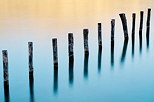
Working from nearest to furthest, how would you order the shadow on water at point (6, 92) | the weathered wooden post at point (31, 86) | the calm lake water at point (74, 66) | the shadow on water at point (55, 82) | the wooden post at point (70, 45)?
the shadow on water at point (6, 92) → the weathered wooden post at point (31, 86) → the calm lake water at point (74, 66) → the shadow on water at point (55, 82) → the wooden post at point (70, 45)

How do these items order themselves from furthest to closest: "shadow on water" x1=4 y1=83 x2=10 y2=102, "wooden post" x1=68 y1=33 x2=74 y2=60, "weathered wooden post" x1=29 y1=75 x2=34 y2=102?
"wooden post" x1=68 y1=33 x2=74 y2=60, "weathered wooden post" x1=29 y1=75 x2=34 y2=102, "shadow on water" x1=4 y1=83 x2=10 y2=102

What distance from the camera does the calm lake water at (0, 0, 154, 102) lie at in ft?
36.5

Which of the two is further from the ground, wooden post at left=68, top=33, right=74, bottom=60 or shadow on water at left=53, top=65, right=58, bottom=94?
wooden post at left=68, top=33, right=74, bottom=60

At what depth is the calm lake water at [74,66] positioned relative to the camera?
11125 millimetres

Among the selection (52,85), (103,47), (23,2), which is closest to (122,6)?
(23,2)

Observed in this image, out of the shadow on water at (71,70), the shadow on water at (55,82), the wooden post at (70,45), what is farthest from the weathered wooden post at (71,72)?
the shadow on water at (55,82)

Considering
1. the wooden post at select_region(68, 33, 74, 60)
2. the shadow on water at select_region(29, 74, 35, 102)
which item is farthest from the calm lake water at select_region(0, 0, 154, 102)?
the wooden post at select_region(68, 33, 74, 60)

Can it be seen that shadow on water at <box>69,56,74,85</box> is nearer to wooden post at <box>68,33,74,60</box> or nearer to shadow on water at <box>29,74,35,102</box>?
wooden post at <box>68,33,74,60</box>

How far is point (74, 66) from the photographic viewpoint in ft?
43.4

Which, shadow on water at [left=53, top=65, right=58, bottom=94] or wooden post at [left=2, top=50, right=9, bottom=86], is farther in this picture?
shadow on water at [left=53, top=65, right=58, bottom=94]

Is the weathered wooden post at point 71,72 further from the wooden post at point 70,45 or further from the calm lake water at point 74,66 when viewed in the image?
the wooden post at point 70,45

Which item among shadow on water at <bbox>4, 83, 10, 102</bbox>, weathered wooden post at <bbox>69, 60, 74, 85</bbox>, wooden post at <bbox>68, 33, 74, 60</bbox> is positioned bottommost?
shadow on water at <bbox>4, 83, 10, 102</bbox>

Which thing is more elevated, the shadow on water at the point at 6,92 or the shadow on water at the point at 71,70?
the shadow on water at the point at 71,70

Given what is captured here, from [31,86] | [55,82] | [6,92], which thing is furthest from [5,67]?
[55,82]
